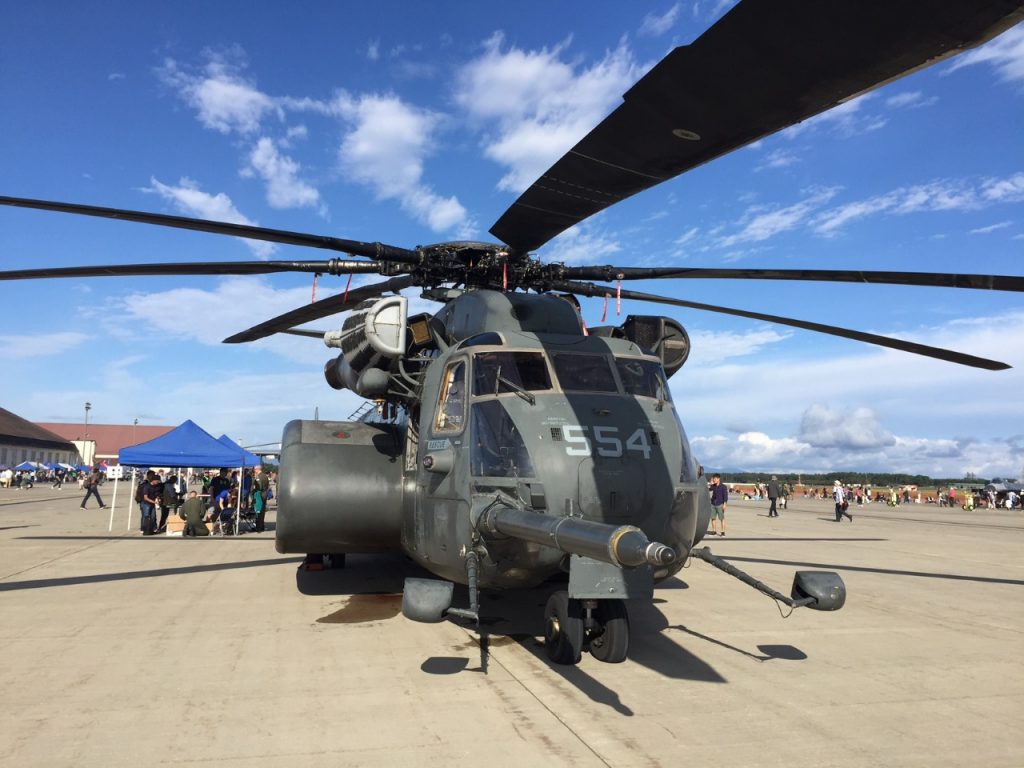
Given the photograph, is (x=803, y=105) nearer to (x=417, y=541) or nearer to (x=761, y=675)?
(x=761, y=675)

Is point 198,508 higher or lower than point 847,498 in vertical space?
higher

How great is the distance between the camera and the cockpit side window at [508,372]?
6059 mm

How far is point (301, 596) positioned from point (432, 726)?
490 cm

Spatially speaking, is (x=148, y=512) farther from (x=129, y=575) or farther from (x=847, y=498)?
(x=847, y=498)

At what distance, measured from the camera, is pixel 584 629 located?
5469mm

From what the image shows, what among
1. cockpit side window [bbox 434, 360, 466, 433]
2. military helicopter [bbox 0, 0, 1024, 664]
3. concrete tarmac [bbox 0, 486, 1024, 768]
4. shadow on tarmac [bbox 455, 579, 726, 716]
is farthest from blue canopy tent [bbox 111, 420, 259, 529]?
cockpit side window [bbox 434, 360, 466, 433]

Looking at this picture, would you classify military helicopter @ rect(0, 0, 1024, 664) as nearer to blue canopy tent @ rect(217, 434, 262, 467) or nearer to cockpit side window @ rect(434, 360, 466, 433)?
cockpit side window @ rect(434, 360, 466, 433)

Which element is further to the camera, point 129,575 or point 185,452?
point 185,452

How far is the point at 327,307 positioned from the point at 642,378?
4.33 m

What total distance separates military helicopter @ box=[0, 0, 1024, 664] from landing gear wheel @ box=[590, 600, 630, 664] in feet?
0.06

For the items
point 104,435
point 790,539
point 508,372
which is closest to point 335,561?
point 508,372

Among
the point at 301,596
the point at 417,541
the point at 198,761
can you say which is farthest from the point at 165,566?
the point at 198,761

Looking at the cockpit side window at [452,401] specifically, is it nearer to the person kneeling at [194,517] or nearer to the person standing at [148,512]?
the person kneeling at [194,517]

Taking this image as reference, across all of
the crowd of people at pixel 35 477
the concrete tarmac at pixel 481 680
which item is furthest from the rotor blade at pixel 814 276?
the crowd of people at pixel 35 477
